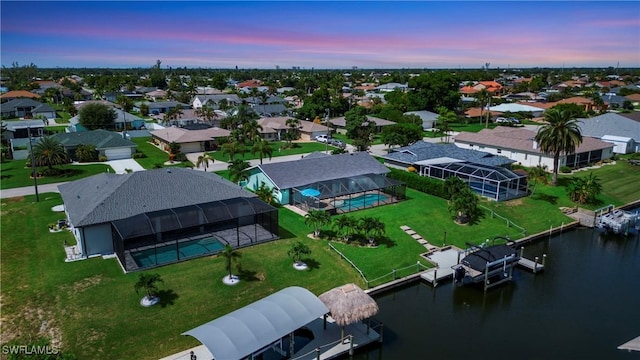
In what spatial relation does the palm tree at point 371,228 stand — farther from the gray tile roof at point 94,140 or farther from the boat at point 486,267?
the gray tile roof at point 94,140

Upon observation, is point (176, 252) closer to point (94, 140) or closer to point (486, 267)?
point (486, 267)

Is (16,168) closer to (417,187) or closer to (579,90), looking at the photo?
(417,187)

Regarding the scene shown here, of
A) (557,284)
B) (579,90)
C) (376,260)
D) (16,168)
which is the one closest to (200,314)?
(376,260)

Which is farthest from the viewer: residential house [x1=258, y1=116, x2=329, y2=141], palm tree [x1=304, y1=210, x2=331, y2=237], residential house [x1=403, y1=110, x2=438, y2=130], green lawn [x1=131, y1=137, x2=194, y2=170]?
residential house [x1=403, y1=110, x2=438, y2=130]

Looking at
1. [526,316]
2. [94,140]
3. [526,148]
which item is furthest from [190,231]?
[526,148]

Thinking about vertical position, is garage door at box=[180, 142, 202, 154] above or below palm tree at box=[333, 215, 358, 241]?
above

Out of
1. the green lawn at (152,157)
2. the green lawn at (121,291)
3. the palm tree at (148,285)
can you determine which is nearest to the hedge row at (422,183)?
the green lawn at (121,291)

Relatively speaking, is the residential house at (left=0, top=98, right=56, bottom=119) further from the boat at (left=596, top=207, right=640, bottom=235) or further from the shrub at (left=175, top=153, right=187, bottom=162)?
the boat at (left=596, top=207, right=640, bottom=235)

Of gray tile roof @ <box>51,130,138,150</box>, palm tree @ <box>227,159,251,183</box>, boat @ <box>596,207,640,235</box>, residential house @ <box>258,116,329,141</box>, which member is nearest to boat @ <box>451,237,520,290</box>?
boat @ <box>596,207,640,235</box>
